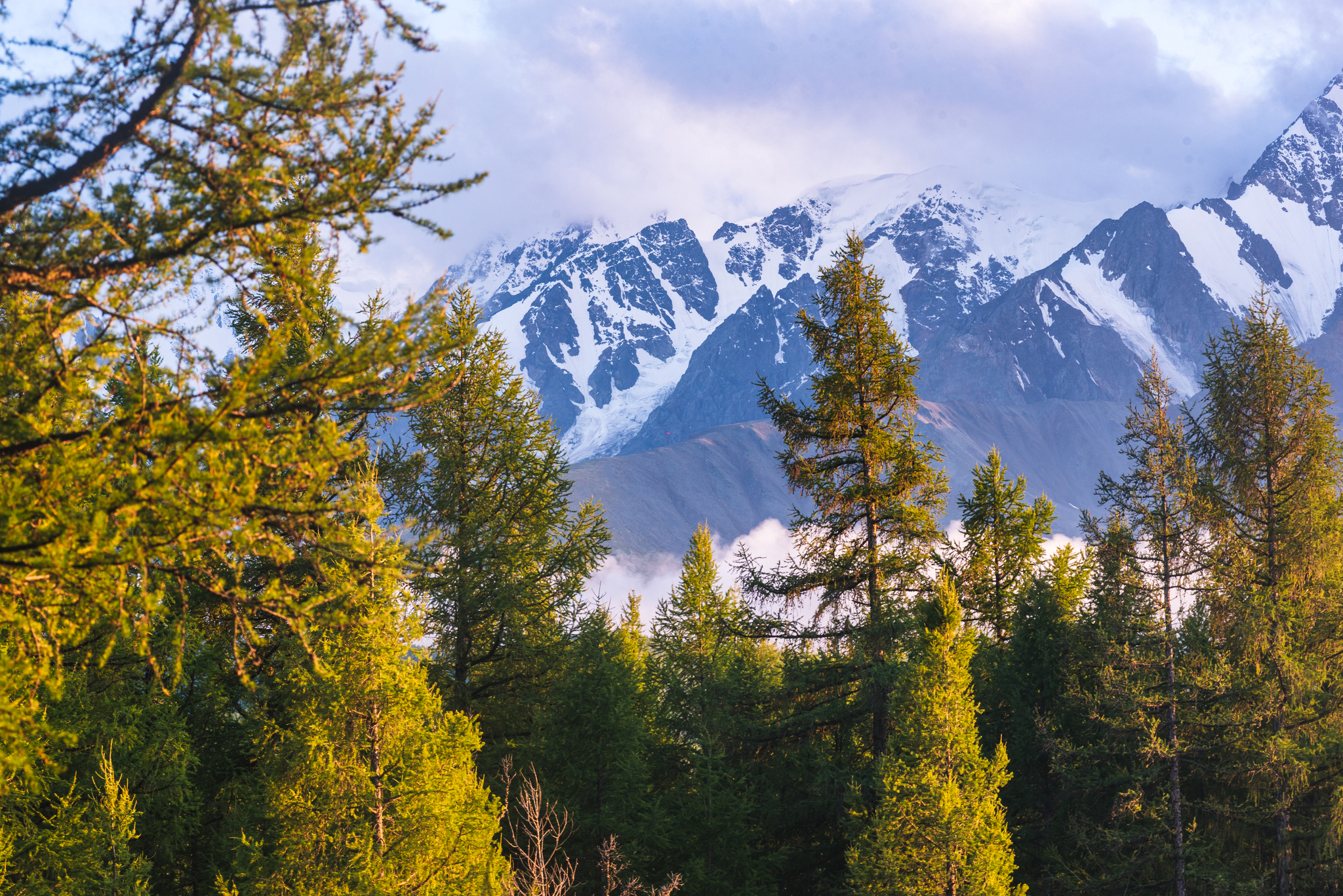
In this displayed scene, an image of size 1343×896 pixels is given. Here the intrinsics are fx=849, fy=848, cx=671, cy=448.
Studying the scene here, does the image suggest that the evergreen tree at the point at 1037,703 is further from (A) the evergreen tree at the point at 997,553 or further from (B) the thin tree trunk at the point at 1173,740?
(B) the thin tree trunk at the point at 1173,740

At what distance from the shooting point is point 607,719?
16.6 m

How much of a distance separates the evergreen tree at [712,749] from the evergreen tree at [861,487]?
1.64 m

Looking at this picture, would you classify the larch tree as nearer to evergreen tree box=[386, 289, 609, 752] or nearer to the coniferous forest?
the coniferous forest

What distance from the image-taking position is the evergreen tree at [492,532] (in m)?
13.7

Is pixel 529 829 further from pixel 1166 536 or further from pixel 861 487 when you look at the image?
pixel 1166 536

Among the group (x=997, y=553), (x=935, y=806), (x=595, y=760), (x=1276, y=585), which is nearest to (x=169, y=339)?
(x=935, y=806)

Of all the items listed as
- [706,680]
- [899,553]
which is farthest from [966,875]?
[706,680]

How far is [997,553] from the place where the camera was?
2061cm

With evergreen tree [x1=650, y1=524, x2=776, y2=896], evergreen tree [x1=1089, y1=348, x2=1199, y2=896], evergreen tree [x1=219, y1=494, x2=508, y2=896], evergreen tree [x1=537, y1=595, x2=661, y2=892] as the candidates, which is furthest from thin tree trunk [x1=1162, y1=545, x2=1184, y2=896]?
evergreen tree [x1=219, y1=494, x2=508, y2=896]

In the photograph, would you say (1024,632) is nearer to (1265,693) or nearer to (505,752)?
(1265,693)

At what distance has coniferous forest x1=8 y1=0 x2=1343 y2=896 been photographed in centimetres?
413

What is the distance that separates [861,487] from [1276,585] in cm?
882

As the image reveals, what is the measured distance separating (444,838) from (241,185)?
7629 mm

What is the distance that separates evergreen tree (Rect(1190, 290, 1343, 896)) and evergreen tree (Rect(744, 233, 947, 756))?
6706 millimetres
